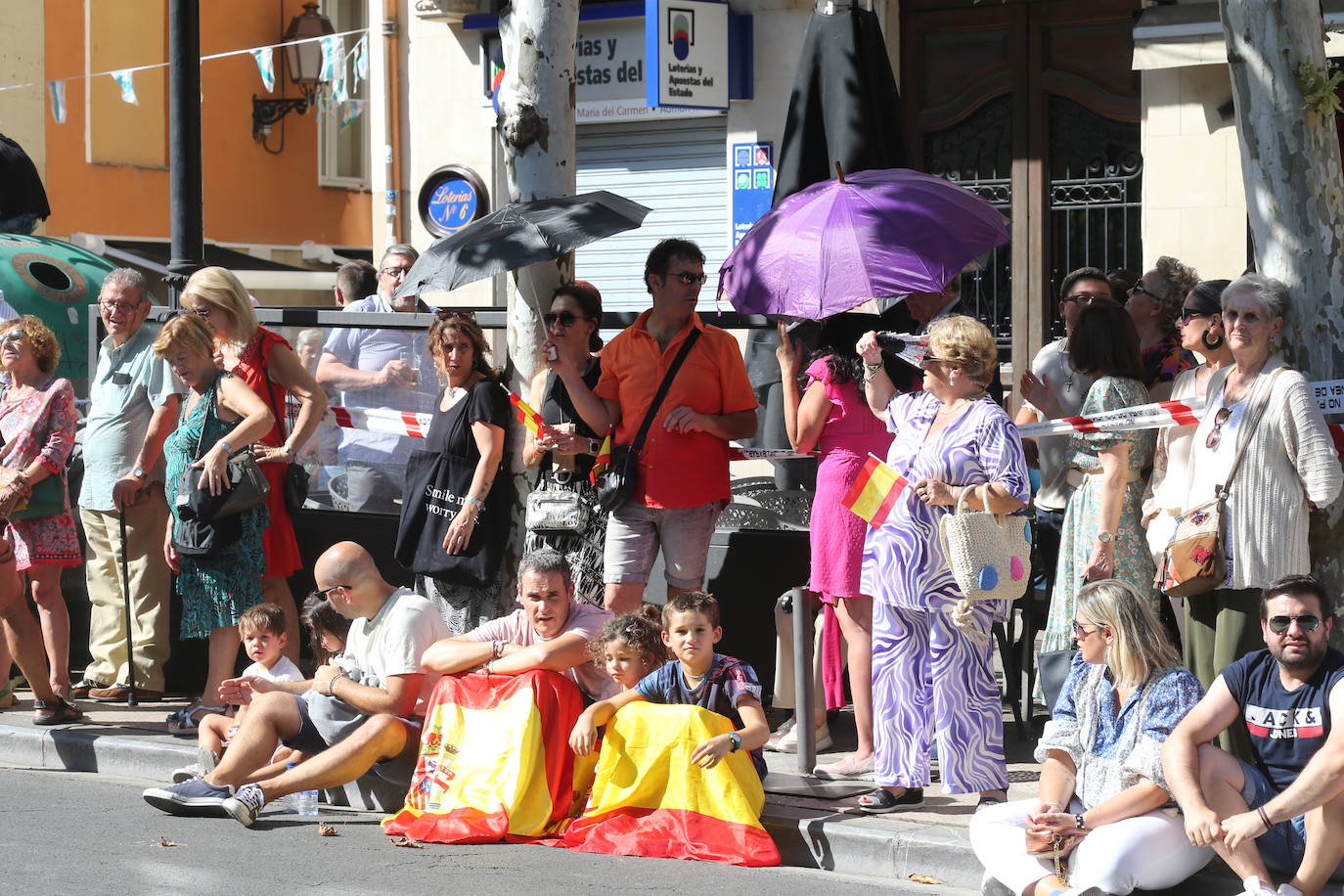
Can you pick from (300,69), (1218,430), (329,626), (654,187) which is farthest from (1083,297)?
(300,69)

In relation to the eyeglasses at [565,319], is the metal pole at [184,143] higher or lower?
higher

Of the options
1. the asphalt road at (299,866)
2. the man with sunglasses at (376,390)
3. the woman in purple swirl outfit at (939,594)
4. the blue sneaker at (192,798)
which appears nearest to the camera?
the asphalt road at (299,866)

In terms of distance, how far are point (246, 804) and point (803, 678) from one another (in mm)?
2113

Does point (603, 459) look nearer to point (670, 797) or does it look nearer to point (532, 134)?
point (532, 134)

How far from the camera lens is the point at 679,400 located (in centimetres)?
790

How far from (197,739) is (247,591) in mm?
700

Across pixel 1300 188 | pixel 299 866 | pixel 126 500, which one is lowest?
pixel 299 866

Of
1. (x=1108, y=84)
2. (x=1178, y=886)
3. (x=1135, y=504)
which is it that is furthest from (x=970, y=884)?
(x=1108, y=84)

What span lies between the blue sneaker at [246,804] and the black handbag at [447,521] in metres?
1.34

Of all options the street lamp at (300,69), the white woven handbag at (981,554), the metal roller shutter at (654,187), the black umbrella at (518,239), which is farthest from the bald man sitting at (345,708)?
the street lamp at (300,69)

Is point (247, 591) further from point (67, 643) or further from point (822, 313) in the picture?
point (822, 313)

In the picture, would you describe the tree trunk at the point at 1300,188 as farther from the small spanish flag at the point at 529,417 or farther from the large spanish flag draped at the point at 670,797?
the small spanish flag at the point at 529,417

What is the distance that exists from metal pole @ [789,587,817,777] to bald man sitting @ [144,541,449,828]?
4.57 feet

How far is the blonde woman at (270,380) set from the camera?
29.2 feet
